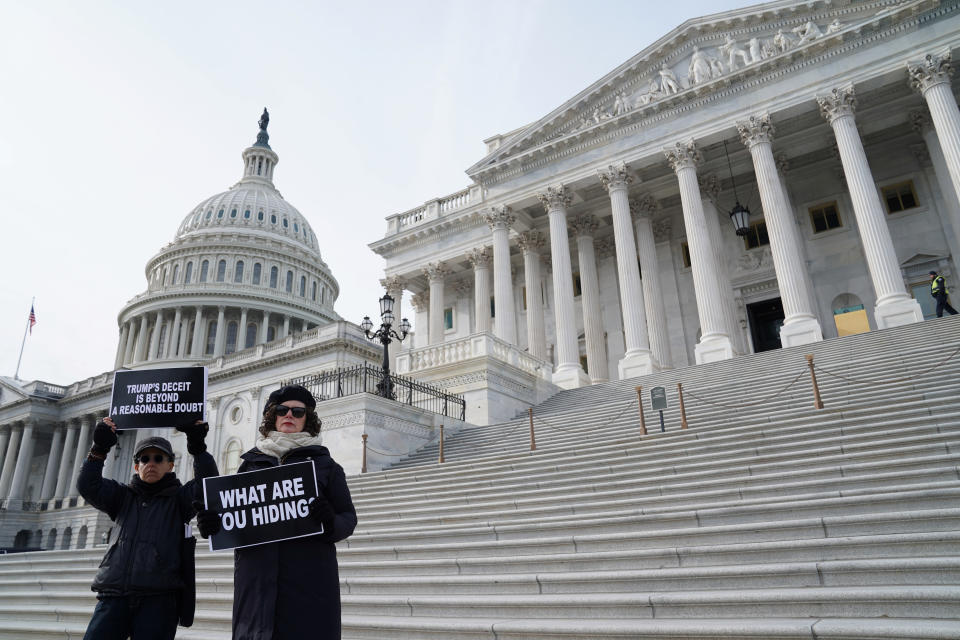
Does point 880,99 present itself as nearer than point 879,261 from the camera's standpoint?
No

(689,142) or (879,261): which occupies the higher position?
(689,142)

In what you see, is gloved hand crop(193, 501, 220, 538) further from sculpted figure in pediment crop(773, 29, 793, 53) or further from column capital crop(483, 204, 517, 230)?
sculpted figure in pediment crop(773, 29, 793, 53)

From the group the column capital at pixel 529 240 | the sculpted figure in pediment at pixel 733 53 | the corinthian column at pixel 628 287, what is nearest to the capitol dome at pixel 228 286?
the column capital at pixel 529 240

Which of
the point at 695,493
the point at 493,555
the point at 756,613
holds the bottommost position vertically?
the point at 756,613

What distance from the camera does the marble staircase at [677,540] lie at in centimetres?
533

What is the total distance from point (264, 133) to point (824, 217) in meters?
100

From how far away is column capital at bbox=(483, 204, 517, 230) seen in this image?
30391 mm

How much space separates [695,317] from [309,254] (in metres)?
69.8

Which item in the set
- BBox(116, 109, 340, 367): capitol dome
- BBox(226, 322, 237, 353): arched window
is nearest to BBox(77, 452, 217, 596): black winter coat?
BBox(116, 109, 340, 367): capitol dome

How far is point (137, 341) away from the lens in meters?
76.9

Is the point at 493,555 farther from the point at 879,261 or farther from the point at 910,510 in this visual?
the point at 879,261

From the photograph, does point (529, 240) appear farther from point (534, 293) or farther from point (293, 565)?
point (293, 565)

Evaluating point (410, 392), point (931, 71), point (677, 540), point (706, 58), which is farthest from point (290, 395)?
point (706, 58)

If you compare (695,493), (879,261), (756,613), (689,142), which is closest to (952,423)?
(695,493)
